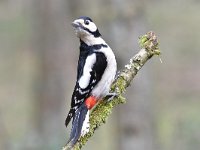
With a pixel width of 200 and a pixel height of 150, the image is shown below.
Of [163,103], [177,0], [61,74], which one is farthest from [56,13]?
[177,0]

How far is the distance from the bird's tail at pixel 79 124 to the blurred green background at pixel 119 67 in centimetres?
Answer: 383

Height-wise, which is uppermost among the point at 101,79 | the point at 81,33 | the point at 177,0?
the point at 177,0

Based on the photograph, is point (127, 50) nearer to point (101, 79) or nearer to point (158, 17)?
point (101, 79)

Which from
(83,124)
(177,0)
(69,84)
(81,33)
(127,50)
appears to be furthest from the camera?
(177,0)

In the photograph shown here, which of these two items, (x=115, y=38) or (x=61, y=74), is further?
(x=61, y=74)

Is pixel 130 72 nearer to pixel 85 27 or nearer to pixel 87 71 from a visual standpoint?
pixel 87 71

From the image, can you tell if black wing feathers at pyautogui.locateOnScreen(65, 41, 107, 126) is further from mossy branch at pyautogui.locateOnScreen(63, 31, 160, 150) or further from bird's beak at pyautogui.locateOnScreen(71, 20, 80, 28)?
bird's beak at pyautogui.locateOnScreen(71, 20, 80, 28)

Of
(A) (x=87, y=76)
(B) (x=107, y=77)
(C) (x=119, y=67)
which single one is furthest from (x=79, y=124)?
(C) (x=119, y=67)

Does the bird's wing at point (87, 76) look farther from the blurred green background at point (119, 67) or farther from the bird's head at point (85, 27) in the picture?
the blurred green background at point (119, 67)

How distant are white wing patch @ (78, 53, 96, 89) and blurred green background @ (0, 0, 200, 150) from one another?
12.2ft

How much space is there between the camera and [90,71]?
432 cm

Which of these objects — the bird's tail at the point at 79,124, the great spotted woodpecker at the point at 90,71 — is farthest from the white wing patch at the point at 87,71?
the bird's tail at the point at 79,124

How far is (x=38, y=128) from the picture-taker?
13070 mm

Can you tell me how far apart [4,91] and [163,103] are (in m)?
5.76
